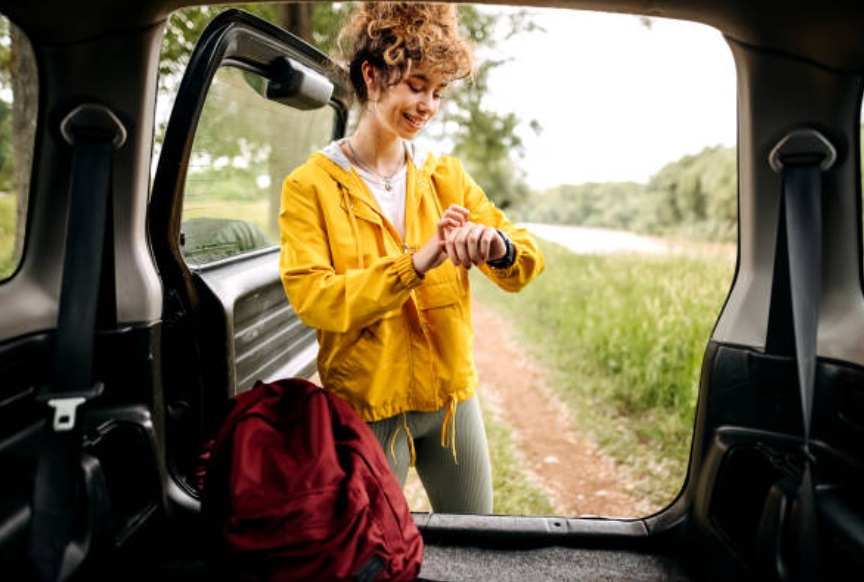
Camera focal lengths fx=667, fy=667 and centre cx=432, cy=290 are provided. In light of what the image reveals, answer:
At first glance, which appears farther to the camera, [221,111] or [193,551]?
[221,111]

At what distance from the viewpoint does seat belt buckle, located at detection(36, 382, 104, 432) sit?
1.43 m

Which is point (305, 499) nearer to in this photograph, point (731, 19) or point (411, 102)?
point (411, 102)

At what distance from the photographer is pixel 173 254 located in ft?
6.68

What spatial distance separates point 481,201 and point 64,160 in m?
1.14

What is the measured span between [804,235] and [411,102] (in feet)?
3.42

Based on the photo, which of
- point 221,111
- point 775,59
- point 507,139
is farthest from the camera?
point 507,139

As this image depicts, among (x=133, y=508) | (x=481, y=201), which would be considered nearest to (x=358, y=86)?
(x=481, y=201)

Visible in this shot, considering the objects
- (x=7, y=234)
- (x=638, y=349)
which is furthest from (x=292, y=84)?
(x=638, y=349)

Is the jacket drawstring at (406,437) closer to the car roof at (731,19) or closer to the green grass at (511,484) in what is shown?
the car roof at (731,19)

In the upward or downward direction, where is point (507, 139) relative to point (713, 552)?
upward

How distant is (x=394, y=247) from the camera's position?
6.13 ft

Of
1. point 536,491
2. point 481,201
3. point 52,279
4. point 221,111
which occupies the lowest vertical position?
point 536,491

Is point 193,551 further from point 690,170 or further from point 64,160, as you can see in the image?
point 690,170

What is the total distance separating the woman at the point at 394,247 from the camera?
1709mm
